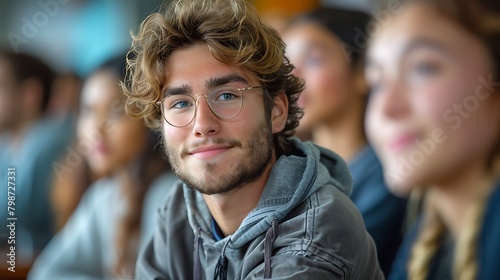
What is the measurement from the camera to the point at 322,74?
1566 mm

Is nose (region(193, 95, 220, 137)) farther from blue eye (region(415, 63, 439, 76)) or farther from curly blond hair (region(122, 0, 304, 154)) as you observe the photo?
blue eye (region(415, 63, 439, 76))

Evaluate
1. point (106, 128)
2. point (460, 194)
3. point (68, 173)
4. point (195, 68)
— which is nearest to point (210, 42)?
point (195, 68)

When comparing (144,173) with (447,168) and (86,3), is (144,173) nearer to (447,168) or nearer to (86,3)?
(86,3)

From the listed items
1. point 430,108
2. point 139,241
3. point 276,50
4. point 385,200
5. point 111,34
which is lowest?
point 139,241

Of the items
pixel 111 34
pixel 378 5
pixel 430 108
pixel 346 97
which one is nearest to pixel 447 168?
pixel 430 108

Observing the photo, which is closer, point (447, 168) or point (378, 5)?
point (447, 168)

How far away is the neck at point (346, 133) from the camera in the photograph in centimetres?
155

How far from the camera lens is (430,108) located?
53.4 inches

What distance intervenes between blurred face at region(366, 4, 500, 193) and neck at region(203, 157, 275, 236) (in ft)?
1.80

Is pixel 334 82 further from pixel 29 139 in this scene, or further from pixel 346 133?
pixel 29 139

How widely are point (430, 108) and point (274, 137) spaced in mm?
509

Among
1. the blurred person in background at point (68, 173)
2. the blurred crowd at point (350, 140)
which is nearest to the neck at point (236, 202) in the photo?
the blurred crowd at point (350, 140)

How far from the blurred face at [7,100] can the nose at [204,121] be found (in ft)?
4.32

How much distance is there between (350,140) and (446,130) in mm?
280
